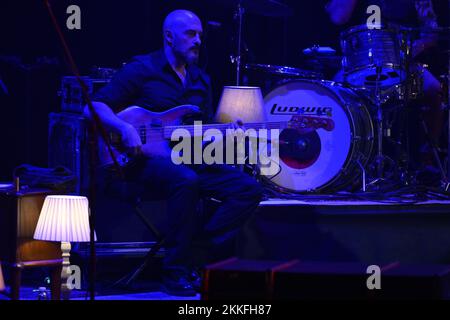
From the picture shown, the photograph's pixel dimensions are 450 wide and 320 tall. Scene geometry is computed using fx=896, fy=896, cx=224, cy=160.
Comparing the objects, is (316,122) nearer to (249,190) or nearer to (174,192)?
(249,190)

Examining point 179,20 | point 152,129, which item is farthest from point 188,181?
point 179,20

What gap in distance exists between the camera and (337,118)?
7078mm

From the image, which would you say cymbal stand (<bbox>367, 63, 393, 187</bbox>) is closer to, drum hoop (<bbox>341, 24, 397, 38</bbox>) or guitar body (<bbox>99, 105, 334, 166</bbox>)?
drum hoop (<bbox>341, 24, 397, 38</bbox>)

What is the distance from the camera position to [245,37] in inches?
307

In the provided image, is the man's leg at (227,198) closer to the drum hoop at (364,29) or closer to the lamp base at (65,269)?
the lamp base at (65,269)

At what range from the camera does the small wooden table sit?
5.41 m

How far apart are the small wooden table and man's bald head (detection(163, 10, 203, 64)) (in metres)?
1.42

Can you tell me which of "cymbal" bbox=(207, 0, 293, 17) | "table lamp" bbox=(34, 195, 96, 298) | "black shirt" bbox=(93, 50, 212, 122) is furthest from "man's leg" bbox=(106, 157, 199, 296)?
"cymbal" bbox=(207, 0, 293, 17)

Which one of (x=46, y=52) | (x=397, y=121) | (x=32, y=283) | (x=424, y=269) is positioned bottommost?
(x=32, y=283)

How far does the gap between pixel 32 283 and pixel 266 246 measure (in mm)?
1632

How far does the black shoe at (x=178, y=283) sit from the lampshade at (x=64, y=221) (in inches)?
35.6
